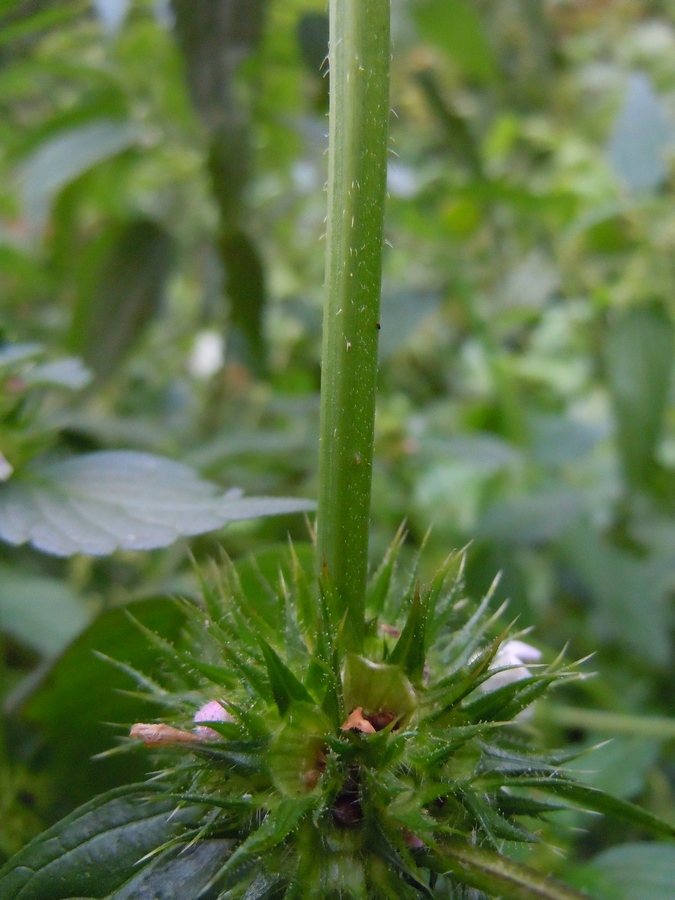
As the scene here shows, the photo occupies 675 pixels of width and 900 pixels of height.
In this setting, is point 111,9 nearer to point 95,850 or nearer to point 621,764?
point 95,850

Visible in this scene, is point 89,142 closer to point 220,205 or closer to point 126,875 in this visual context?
point 220,205

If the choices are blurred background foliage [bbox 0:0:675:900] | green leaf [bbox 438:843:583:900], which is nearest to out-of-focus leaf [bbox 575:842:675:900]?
blurred background foliage [bbox 0:0:675:900]

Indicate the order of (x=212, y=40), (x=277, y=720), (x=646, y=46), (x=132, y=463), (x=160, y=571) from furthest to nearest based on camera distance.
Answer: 1. (x=646, y=46)
2. (x=160, y=571)
3. (x=212, y=40)
4. (x=132, y=463)
5. (x=277, y=720)

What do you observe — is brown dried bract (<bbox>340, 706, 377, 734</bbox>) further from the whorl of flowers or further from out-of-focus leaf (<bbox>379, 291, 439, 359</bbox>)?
out-of-focus leaf (<bbox>379, 291, 439, 359</bbox>)

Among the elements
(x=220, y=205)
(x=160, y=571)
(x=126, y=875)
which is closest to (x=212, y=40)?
(x=220, y=205)

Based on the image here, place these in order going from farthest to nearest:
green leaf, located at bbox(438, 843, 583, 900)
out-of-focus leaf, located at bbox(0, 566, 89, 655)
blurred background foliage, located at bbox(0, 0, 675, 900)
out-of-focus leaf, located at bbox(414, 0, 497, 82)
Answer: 1. out-of-focus leaf, located at bbox(414, 0, 497, 82)
2. blurred background foliage, located at bbox(0, 0, 675, 900)
3. out-of-focus leaf, located at bbox(0, 566, 89, 655)
4. green leaf, located at bbox(438, 843, 583, 900)

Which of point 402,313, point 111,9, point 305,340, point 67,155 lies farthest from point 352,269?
point 305,340
